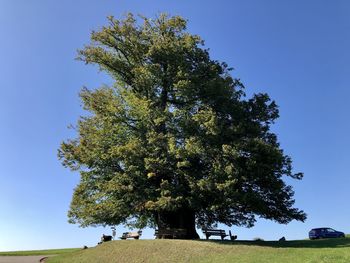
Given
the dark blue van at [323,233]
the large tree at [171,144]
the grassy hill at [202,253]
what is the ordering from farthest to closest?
the dark blue van at [323,233], the large tree at [171,144], the grassy hill at [202,253]

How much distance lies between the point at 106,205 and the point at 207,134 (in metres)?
9.45

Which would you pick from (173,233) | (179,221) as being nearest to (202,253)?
(173,233)

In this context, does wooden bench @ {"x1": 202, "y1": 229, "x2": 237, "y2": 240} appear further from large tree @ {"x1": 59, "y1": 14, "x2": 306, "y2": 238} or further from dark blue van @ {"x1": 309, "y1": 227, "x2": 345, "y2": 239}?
dark blue van @ {"x1": 309, "y1": 227, "x2": 345, "y2": 239}

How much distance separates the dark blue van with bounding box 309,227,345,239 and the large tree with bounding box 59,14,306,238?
35.2ft

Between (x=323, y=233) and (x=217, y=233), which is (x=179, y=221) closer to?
(x=217, y=233)

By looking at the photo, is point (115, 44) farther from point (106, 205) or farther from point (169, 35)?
point (106, 205)

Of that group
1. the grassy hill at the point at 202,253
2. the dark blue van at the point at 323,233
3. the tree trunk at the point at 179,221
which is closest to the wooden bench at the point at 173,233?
the tree trunk at the point at 179,221

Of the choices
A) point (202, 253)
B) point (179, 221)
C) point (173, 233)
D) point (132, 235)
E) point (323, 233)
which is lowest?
point (202, 253)

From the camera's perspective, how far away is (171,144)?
31.8 m

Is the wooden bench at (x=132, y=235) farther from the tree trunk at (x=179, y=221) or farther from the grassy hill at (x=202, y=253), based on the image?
→ the grassy hill at (x=202, y=253)

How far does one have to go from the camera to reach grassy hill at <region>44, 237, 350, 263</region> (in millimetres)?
22516

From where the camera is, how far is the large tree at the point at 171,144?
32188 mm

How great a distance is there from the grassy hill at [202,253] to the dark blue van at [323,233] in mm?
17974

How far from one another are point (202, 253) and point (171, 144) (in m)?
8.73
